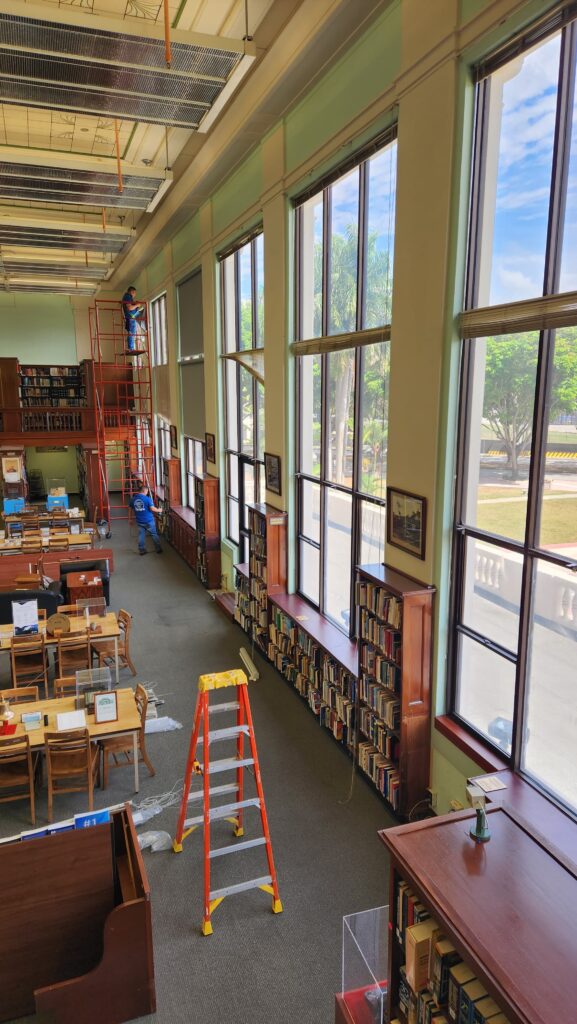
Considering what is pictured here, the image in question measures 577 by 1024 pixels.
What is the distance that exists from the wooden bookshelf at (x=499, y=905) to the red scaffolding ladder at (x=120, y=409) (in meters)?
14.7

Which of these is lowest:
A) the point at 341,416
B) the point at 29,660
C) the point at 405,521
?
the point at 29,660

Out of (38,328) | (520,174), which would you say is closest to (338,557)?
(520,174)

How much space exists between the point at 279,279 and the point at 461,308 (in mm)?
3705

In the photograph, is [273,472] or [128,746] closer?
[128,746]

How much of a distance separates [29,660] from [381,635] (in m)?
5.16

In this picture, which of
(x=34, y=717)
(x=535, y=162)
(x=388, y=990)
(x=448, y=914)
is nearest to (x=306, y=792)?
(x=34, y=717)

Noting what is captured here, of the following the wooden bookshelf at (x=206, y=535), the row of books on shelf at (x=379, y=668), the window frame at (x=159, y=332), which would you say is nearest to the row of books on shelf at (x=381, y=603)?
the row of books on shelf at (x=379, y=668)

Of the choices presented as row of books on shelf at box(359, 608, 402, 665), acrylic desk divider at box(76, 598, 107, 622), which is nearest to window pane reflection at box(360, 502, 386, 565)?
row of books on shelf at box(359, 608, 402, 665)

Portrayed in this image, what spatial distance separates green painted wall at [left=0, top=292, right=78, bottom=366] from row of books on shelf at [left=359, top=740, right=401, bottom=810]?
61.1 feet

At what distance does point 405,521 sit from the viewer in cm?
536

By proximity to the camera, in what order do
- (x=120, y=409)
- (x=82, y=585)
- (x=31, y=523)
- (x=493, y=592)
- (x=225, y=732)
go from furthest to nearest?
1. (x=120, y=409)
2. (x=31, y=523)
3. (x=82, y=585)
4. (x=493, y=592)
5. (x=225, y=732)

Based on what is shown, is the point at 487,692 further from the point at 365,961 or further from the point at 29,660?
the point at 29,660

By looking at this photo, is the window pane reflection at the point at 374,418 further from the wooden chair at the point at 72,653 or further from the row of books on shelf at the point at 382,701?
the wooden chair at the point at 72,653

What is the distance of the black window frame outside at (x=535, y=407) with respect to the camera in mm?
3689
